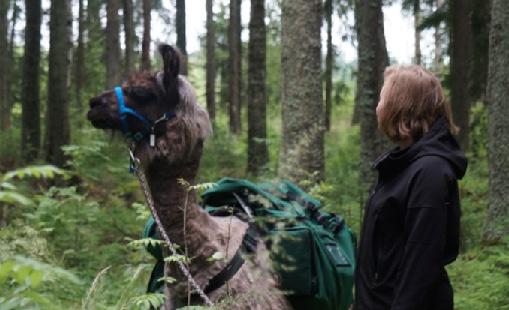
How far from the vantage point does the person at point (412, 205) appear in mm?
2637

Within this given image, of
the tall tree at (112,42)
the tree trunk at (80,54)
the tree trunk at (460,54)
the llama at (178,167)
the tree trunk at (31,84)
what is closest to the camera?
the llama at (178,167)

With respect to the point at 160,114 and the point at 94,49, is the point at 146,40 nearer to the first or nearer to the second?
the point at 160,114

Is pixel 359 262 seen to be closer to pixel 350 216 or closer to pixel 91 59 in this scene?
pixel 350 216

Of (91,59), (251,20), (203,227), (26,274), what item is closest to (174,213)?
(203,227)

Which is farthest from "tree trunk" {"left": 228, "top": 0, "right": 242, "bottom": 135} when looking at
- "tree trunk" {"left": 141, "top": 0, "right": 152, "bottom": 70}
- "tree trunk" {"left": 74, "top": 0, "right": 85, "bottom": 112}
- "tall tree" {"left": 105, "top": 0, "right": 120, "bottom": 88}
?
"tall tree" {"left": 105, "top": 0, "right": 120, "bottom": 88}

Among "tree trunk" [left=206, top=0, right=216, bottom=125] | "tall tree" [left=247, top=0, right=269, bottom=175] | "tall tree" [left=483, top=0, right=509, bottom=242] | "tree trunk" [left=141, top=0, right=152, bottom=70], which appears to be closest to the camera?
"tall tree" [left=483, top=0, right=509, bottom=242]

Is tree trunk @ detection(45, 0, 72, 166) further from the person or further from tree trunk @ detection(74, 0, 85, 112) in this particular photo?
tree trunk @ detection(74, 0, 85, 112)

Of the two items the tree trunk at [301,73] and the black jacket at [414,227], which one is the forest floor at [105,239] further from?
the black jacket at [414,227]

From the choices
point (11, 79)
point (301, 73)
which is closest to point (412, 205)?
point (301, 73)

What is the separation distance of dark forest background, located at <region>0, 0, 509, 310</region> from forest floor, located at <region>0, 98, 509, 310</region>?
0.7 inches

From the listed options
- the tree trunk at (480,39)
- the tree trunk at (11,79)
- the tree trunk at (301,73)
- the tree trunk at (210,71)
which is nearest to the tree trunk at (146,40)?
the tree trunk at (210,71)

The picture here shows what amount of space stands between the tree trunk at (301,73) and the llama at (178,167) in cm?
279

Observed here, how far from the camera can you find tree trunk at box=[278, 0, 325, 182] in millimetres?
6838

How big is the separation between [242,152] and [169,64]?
14503 mm
